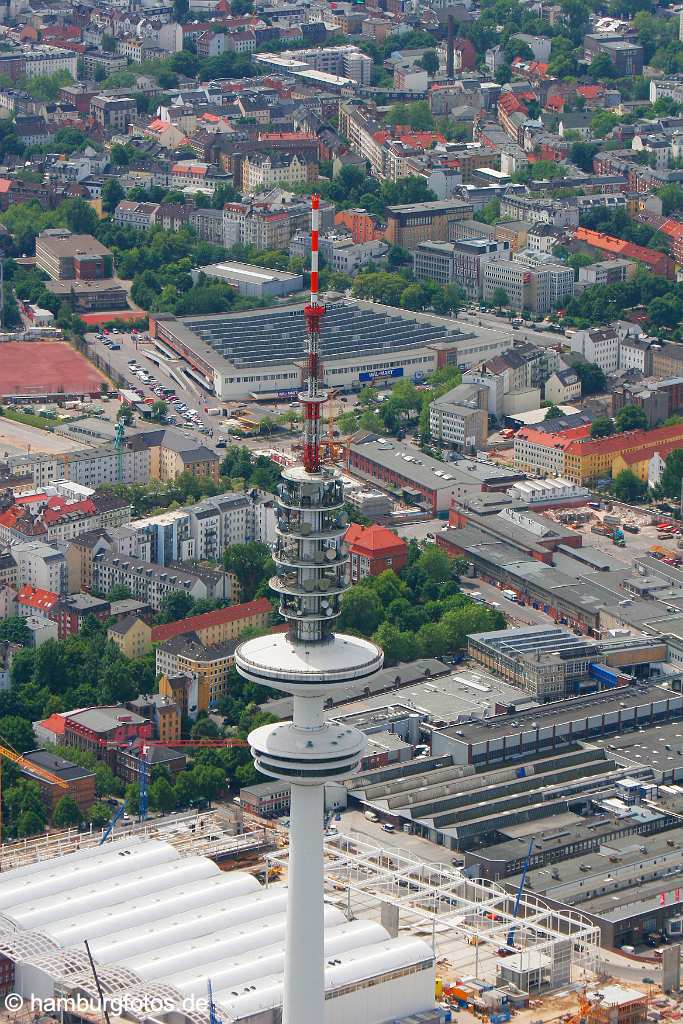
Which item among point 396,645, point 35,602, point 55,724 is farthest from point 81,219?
point 55,724

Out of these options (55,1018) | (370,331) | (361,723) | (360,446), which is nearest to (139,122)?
(370,331)

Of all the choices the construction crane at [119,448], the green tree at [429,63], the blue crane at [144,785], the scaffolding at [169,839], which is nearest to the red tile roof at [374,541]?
the construction crane at [119,448]

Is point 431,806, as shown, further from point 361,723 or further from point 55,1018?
point 55,1018

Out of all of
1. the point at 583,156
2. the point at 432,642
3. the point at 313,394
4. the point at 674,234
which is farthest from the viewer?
the point at 583,156

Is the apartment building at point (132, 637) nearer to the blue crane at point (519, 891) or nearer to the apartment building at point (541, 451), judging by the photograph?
the blue crane at point (519, 891)

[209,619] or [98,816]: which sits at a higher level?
[209,619]

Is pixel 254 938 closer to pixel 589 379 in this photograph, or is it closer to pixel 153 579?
pixel 153 579
